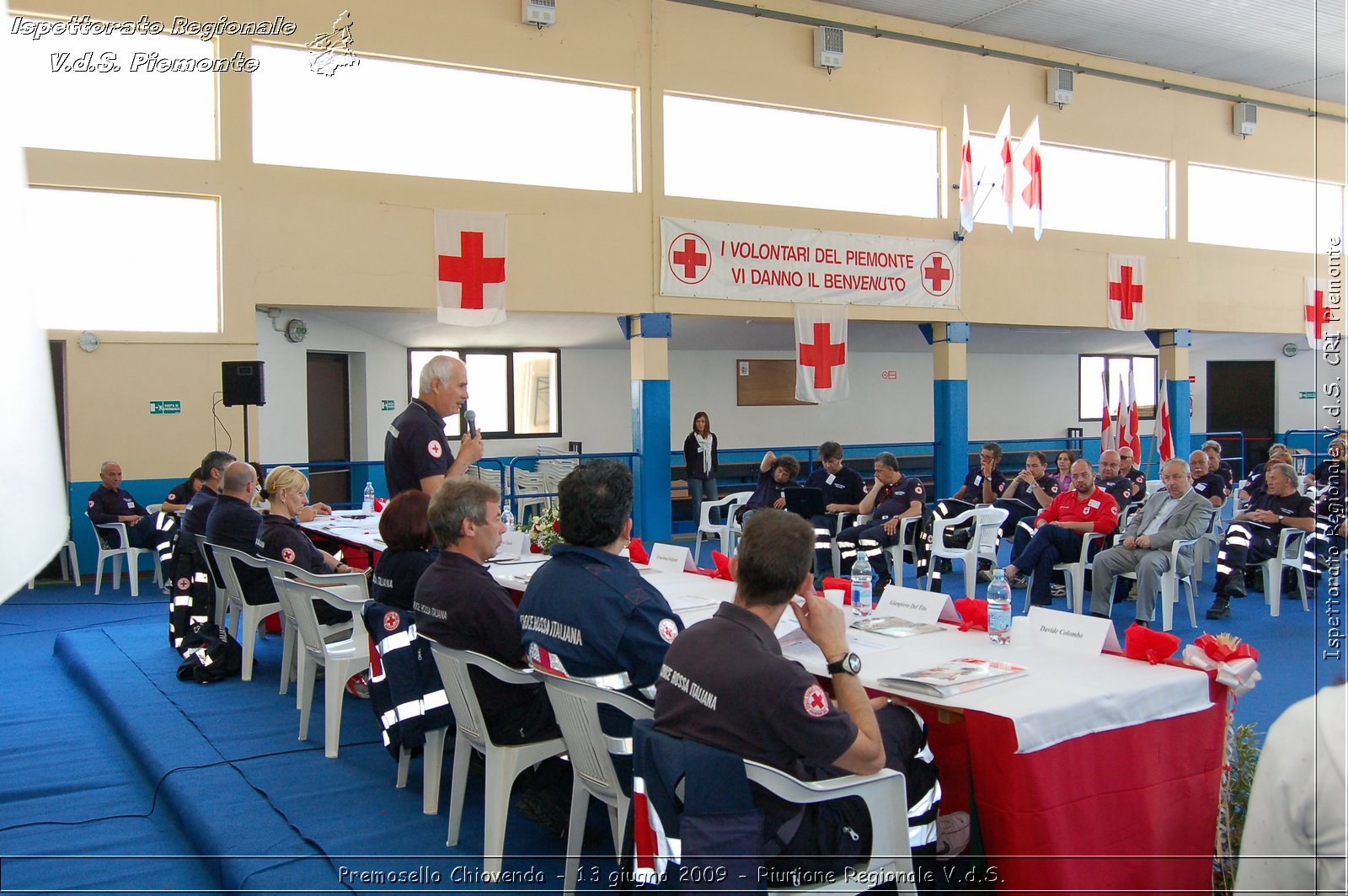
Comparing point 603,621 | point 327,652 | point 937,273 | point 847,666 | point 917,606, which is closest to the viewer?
point 847,666

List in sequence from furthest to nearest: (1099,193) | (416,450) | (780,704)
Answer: (1099,193) → (416,450) → (780,704)

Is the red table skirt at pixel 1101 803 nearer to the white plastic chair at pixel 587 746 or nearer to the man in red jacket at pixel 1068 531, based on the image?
the white plastic chair at pixel 587 746

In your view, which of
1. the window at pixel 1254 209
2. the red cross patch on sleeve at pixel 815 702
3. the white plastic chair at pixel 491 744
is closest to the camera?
the red cross patch on sleeve at pixel 815 702

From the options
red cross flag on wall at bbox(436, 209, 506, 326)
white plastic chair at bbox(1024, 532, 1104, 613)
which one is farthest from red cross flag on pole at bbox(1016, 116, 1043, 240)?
red cross flag on wall at bbox(436, 209, 506, 326)

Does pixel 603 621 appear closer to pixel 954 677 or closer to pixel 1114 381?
pixel 954 677

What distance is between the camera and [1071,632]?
2740 millimetres

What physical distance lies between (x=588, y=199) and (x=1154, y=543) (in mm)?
5815

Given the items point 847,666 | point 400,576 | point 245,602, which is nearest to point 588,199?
point 245,602

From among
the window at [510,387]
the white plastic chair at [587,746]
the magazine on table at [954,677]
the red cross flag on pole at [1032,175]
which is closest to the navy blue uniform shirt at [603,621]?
the white plastic chair at [587,746]

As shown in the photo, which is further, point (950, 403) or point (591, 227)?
point (950, 403)

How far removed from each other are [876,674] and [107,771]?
10.1 feet

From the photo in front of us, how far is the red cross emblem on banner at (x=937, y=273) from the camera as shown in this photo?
10.8m

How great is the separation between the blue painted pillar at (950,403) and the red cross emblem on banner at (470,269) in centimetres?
512

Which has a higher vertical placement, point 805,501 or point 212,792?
point 805,501
